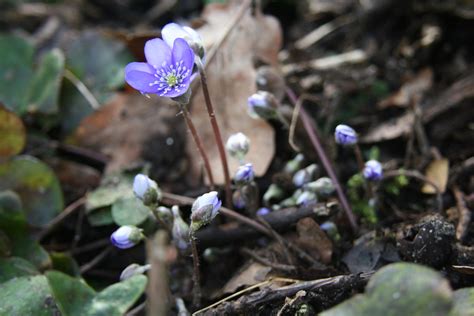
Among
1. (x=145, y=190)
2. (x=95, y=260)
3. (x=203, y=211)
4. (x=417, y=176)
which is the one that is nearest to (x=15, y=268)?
(x=95, y=260)

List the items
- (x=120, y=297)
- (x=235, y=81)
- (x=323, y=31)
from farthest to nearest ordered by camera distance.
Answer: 1. (x=323, y=31)
2. (x=235, y=81)
3. (x=120, y=297)

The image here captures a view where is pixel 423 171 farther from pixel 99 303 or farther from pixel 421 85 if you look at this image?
pixel 99 303

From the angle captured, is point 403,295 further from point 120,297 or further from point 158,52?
point 158,52

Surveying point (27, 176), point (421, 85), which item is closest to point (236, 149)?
point (27, 176)

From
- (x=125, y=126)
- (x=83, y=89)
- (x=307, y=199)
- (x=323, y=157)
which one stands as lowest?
(x=307, y=199)

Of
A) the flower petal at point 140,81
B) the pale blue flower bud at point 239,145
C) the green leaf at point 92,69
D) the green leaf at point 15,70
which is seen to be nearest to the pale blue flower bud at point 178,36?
the flower petal at point 140,81

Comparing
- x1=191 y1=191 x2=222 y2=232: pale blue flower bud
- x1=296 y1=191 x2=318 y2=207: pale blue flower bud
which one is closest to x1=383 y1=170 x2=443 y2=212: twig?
x1=296 y1=191 x2=318 y2=207: pale blue flower bud
